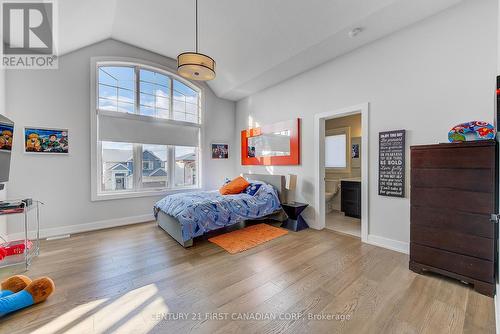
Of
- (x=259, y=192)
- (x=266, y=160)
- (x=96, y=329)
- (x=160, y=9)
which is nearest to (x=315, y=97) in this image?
(x=266, y=160)

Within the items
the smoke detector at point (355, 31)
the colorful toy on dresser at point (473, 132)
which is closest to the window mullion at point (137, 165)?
the smoke detector at point (355, 31)

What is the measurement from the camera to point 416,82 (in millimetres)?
2602

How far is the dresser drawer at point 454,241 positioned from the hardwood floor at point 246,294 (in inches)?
13.9

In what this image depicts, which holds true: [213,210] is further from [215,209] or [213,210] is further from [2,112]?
[2,112]

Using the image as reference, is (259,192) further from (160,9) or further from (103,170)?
(160,9)

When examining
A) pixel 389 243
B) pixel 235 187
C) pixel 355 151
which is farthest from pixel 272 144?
pixel 389 243

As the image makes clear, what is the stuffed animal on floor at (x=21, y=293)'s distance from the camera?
5.29 ft

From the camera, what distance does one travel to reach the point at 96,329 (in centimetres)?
149

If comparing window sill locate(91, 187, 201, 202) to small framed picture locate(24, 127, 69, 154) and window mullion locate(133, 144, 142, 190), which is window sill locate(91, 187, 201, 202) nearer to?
window mullion locate(133, 144, 142, 190)

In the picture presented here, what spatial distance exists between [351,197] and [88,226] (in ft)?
17.2

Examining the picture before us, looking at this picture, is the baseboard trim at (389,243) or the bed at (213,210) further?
the bed at (213,210)

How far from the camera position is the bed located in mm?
2949

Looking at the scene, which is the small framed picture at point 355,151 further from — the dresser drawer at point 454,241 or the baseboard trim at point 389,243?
the dresser drawer at point 454,241

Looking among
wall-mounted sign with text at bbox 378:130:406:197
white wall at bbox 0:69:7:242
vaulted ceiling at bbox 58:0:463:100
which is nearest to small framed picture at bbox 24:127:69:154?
white wall at bbox 0:69:7:242
